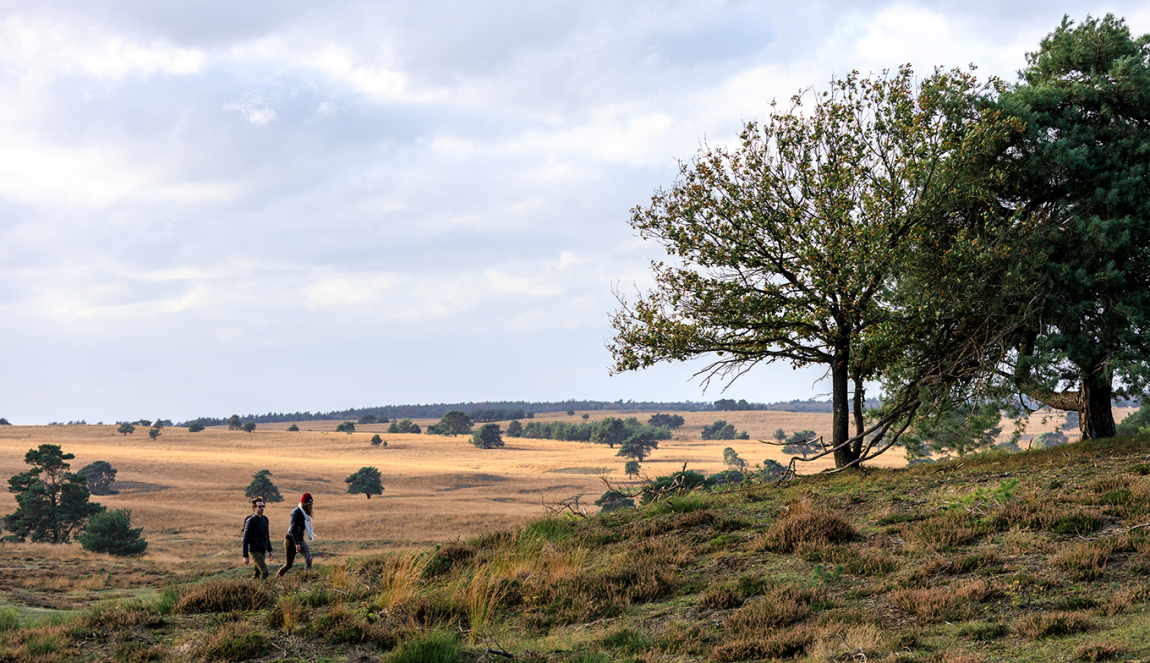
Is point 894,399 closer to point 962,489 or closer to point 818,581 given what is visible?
point 962,489

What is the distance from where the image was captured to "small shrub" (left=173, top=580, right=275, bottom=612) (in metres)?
11.5

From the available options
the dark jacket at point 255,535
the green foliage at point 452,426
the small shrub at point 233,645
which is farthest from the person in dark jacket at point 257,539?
the green foliage at point 452,426

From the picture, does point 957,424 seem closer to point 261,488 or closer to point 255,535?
point 255,535

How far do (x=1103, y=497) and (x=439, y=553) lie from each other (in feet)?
36.5

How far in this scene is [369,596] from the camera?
37.9 feet

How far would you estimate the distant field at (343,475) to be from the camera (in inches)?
2318

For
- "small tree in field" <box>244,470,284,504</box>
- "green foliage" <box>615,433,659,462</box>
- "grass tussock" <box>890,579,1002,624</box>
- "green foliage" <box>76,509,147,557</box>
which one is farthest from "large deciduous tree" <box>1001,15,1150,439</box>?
"green foliage" <box>615,433,659,462</box>

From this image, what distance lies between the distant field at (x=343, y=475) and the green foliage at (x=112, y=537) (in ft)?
6.17

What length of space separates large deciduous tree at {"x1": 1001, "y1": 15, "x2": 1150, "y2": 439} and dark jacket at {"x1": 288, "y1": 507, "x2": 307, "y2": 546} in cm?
1658

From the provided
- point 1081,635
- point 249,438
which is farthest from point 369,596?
point 249,438

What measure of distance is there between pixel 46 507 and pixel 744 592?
66147 millimetres

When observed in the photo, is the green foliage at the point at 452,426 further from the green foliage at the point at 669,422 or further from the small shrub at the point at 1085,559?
the small shrub at the point at 1085,559

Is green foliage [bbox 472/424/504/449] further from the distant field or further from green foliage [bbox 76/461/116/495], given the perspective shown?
green foliage [bbox 76/461/116/495]

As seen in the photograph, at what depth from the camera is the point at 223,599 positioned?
1160 cm
